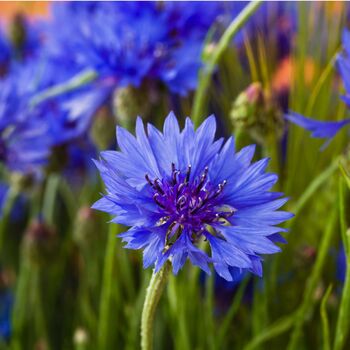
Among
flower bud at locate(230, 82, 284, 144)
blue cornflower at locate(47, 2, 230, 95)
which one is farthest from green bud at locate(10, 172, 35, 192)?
flower bud at locate(230, 82, 284, 144)

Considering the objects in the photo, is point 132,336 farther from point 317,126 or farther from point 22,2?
point 22,2

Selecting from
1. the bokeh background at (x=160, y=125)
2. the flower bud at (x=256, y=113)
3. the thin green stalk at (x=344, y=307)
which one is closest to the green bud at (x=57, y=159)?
the bokeh background at (x=160, y=125)

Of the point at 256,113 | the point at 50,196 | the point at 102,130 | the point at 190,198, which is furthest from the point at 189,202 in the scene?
the point at 50,196

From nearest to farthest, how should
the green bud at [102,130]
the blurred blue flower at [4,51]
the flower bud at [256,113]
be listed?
1. the flower bud at [256,113]
2. the green bud at [102,130]
3. the blurred blue flower at [4,51]

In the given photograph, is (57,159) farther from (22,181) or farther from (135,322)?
(135,322)

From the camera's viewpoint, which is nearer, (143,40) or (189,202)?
(189,202)

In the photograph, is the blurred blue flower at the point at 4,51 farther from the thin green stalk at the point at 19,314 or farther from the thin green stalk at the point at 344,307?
the thin green stalk at the point at 344,307

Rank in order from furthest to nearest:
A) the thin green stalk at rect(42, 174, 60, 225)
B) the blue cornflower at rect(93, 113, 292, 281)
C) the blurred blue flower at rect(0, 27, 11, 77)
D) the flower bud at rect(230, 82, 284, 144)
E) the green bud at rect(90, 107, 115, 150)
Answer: the blurred blue flower at rect(0, 27, 11, 77)
the thin green stalk at rect(42, 174, 60, 225)
the green bud at rect(90, 107, 115, 150)
the flower bud at rect(230, 82, 284, 144)
the blue cornflower at rect(93, 113, 292, 281)

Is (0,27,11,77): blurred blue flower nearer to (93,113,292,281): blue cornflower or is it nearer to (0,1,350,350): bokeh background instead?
(0,1,350,350): bokeh background
